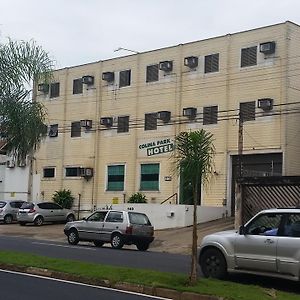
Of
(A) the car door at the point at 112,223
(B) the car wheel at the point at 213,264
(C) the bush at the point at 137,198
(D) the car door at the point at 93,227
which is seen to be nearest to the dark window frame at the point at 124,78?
(C) the bush at the point at 137,198

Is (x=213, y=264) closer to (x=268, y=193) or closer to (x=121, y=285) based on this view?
(x=121, y=285)

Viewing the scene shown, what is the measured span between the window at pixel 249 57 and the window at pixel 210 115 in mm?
3131

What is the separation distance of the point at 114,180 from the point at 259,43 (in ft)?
44.7

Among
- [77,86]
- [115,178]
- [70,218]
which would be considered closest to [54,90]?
[77,86]

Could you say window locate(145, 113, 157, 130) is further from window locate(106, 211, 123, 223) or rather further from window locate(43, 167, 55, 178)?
window locate(106, 211, 123, 223)

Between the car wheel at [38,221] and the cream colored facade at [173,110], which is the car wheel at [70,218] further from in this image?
the car wheel at [38,221]

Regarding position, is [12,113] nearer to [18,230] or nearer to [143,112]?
[18,230]

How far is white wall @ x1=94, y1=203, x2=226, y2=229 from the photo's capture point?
33.7 meters

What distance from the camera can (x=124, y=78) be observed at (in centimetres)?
4219

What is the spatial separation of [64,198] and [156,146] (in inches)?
320

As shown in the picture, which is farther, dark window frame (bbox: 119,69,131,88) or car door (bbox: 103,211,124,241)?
dark window frame (bbox: 119,69,131,88)

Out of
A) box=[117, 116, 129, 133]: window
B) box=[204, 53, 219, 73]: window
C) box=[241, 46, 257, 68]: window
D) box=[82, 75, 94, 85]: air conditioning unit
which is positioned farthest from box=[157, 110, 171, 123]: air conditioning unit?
box=[82, 75, 94, 85]: air conditioning unit

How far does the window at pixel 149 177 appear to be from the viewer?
39344 mm

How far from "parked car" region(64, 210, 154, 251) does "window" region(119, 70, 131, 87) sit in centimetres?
1704
